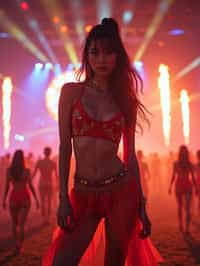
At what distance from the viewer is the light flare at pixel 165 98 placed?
95.0ft

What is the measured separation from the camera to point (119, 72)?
2.20 metres

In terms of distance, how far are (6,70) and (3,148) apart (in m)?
12.1

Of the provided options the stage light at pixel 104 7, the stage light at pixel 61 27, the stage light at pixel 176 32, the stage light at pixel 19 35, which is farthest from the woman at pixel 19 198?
the stage light at pixel 176 32

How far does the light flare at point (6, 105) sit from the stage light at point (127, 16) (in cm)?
1402

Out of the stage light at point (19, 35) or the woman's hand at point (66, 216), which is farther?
the stage light at point (19, 35)

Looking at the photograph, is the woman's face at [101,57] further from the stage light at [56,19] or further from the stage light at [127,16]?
the stage light at [56,19]

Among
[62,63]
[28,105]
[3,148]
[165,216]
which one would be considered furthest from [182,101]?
[165,216]

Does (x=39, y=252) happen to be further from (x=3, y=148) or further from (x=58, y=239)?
(x=3, y=148)

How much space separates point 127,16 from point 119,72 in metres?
21.1

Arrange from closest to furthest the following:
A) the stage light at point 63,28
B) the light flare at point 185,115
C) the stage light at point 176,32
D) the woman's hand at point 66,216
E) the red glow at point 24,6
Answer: the woman's hand at point 66,216
the red glow at point 24,6
the stage light at point 63,28
the stage light at point 176,32
the light flare at point 185,115

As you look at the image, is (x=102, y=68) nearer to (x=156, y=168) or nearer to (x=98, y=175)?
(x=98, y=175)

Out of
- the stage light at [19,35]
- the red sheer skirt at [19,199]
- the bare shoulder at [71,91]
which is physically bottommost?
the red sheer skirt at [19,199]

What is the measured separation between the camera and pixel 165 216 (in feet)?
30.5

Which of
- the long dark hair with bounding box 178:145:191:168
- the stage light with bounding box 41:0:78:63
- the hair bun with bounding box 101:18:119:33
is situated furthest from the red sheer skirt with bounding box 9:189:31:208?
the stage light with bounding box 41:0:78:63
